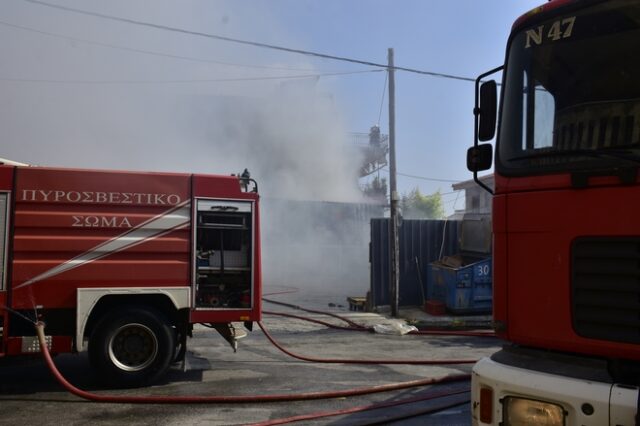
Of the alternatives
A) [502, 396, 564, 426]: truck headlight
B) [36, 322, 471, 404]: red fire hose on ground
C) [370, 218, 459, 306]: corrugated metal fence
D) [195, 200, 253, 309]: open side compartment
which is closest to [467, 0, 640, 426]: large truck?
[502, 396, 564, 426]: truck headlight

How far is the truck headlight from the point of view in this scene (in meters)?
2.22

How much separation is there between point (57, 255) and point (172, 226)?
118 cm

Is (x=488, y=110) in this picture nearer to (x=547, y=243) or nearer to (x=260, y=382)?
(x=547, y=243)

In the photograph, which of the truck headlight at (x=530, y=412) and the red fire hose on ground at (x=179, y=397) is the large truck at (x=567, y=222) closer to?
the truck headlight at (x=530, y=412)

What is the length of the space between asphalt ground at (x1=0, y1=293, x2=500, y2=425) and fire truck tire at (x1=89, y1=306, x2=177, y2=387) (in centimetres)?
17

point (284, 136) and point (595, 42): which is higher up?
point (284, 136)

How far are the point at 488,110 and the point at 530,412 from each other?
160 cm

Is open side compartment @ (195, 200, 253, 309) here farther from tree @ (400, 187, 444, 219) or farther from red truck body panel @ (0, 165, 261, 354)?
tree @ (400, 187, 444, 219)

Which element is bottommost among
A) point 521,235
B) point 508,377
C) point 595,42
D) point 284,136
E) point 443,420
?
point 443,420

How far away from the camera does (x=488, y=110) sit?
3012 mm

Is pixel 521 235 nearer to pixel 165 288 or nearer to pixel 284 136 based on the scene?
pixel 165 288

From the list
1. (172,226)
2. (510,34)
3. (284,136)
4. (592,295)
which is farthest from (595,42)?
(284,136)

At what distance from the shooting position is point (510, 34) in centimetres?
296

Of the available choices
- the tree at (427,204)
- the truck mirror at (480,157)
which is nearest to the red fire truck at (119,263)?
the truck mirror at (480,157)
